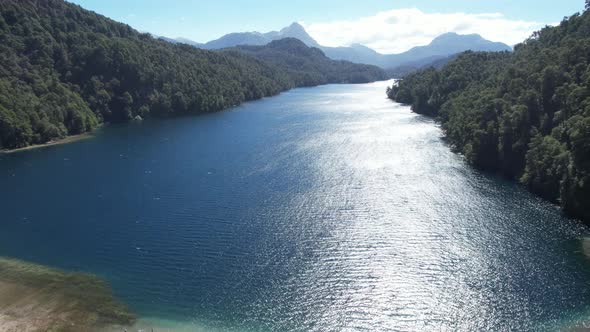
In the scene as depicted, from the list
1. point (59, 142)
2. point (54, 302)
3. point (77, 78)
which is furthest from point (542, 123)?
point (77, 78)

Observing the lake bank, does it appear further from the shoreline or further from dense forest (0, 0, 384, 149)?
dense forest (0, 0, 384, 149)

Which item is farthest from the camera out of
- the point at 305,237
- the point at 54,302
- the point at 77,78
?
the point at 77,78

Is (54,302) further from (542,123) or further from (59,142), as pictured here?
(59,142)

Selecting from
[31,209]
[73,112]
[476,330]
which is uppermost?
[73,112]

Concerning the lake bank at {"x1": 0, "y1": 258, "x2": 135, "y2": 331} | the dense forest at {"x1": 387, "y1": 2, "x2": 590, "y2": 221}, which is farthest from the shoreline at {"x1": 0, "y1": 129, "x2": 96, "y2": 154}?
the dense forest at {"x1": 387, "y1": 2, "x2": 590, "y2": 221}

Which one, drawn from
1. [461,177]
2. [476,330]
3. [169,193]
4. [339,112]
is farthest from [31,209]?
[339,112]

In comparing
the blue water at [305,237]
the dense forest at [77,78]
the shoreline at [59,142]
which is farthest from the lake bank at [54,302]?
the dense forest at [77,78]

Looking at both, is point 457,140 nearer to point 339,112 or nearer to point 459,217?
point 459,217
